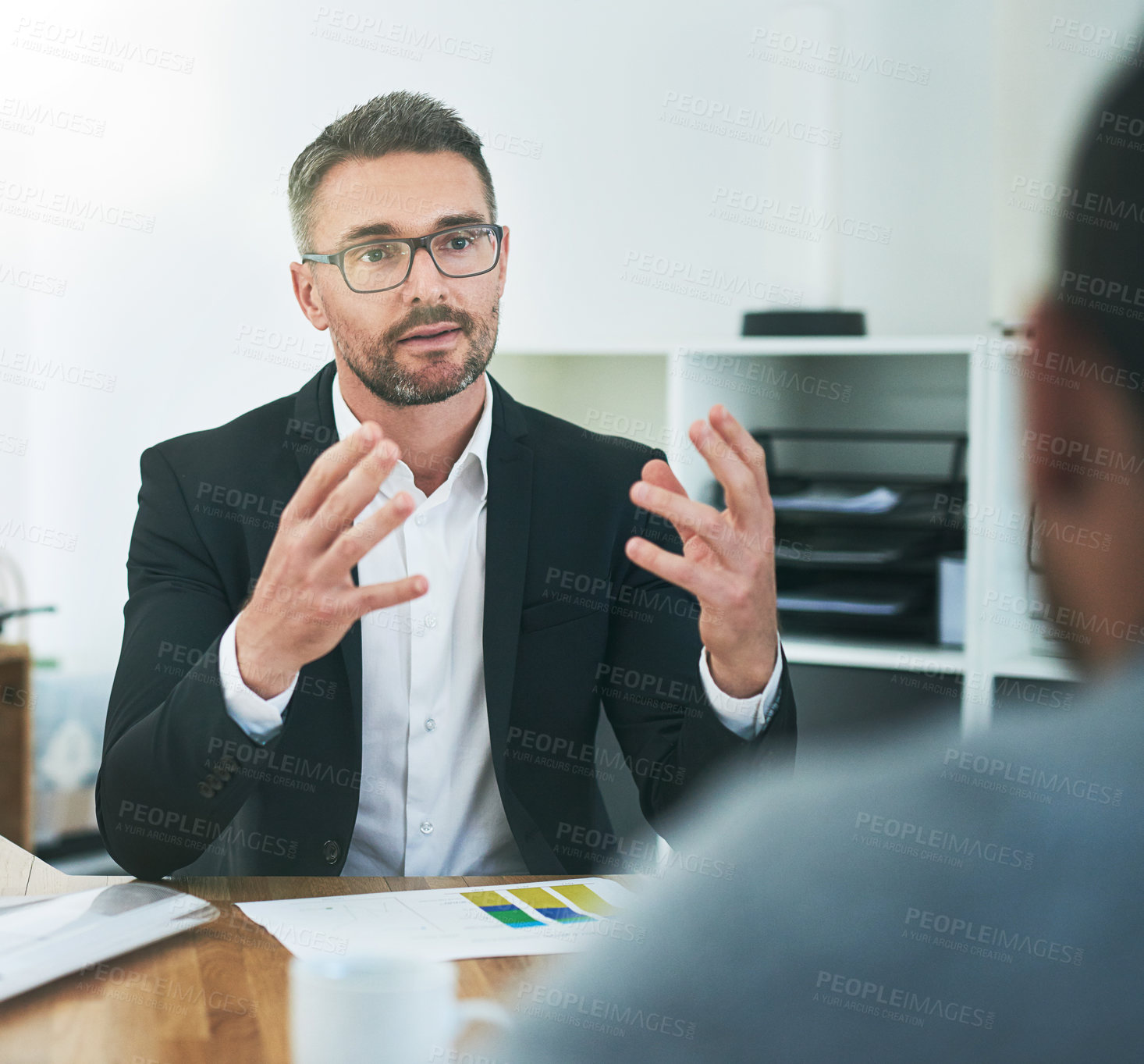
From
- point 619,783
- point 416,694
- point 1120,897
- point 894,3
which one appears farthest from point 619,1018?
point 894,3

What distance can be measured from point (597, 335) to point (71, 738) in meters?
1.48

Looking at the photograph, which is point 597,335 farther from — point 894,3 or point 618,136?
point 894,3

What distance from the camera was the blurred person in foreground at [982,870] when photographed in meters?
0.27

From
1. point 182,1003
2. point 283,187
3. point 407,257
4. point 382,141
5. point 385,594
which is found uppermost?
point 283,187

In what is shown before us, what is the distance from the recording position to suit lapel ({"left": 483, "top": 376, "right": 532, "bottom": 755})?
132 centimetres

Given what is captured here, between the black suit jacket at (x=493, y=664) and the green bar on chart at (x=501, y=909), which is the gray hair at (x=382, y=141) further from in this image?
Answer: the green bar on chart at (x=501, y=909)

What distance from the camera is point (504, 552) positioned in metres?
1.39

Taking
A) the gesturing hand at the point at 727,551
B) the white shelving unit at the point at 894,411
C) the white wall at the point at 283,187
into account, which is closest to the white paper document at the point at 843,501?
the white shelving unit at the point at 894,411

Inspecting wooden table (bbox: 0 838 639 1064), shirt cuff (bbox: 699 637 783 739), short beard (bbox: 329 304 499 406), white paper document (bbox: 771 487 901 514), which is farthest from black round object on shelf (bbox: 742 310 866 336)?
wooden table (bbox: 0 838 639 1064)

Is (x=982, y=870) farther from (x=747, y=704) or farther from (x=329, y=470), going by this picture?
(x=747, y=704)

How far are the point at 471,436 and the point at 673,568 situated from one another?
58cm

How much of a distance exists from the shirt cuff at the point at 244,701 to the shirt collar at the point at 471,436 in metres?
0.43

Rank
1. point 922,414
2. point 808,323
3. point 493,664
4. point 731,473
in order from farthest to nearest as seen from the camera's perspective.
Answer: point 922,414 < point 808,323 < point 493,664 < point 731,473

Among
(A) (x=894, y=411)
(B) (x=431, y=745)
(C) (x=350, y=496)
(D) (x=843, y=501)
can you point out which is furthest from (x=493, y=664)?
(A) (x=894, y=411)
